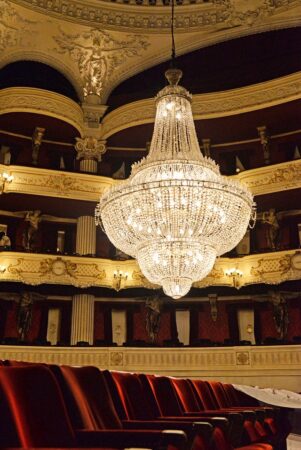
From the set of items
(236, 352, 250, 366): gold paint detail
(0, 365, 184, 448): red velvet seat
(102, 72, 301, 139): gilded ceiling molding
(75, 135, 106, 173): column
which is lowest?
(0, 365, 184, 448): red velvet seat

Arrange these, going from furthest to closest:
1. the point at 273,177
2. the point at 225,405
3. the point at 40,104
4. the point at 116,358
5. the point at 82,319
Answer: the point at 40,104 → the point at 82,319 → the point at 273,177 → the point at 116,358 → the point at 225,405

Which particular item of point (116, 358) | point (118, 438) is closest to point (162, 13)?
point (116, 358)

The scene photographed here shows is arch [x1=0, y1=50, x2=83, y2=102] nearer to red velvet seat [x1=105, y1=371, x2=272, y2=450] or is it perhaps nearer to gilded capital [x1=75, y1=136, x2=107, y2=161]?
gilded capital [x1=75, y1=136, x2=107, y2=161]

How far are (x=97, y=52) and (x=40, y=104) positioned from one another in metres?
2.22

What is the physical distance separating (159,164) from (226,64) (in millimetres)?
8226

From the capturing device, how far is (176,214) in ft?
18.2

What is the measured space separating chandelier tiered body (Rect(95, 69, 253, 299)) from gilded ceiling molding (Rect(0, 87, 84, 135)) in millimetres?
6616

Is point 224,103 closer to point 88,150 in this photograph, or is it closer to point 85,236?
point 88,150

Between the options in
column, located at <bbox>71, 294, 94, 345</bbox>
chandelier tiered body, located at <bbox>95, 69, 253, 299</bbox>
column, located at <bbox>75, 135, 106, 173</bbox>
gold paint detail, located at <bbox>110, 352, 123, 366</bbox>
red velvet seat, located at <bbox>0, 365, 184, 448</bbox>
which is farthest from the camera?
column, located at <bbox>75, 135, 106, 173</bbox>

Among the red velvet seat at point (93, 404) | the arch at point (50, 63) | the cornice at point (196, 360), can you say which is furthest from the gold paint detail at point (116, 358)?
the red velvet seat at point (93, 404)

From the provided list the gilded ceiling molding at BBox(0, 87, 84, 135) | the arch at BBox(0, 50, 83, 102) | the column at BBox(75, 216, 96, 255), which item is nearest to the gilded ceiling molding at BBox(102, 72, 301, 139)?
the gilded ceiling molding at BBox(0, 87, 84, 135)

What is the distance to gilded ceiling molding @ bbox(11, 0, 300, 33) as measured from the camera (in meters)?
12.2

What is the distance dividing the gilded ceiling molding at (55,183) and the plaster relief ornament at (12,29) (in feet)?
10.3

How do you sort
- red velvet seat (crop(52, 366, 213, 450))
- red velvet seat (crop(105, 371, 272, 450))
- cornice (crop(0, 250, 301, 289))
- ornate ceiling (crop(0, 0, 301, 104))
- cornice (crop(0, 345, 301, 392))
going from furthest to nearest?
1. ornate ceiling (crop(0, 0, 301, 104))
2. cornice (crop(0, 250, 301, 289))
3. cornice (crop(0, 345, 301, 392))
4. red velvet seat (crop(105, 371, 272, 450))
5. red velvet seat (crop(52, 366, 213, 450))
